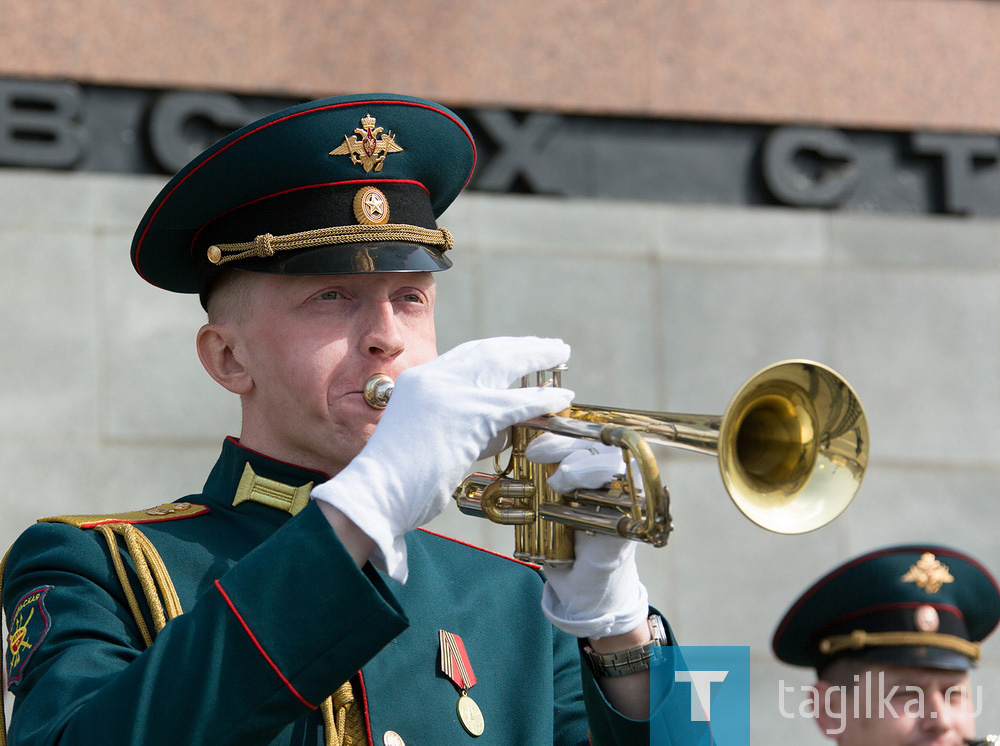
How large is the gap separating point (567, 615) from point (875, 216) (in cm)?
485

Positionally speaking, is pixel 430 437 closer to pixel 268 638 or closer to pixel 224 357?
pixel 268 638

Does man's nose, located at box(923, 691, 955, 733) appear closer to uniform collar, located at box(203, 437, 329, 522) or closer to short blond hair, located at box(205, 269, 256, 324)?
uniform collar, located at box(203, 437, 329, 522)

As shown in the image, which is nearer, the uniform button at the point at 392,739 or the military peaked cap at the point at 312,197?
the uniform button at the point at 392,739

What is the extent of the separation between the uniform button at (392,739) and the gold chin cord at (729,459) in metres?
0.42

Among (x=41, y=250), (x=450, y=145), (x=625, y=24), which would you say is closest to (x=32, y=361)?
(x=41, y=250)

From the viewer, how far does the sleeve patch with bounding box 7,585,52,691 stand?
2910 millimetres

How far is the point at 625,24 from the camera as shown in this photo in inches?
285

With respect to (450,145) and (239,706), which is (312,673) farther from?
(450,145)

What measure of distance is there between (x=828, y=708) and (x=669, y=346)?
2.92 m

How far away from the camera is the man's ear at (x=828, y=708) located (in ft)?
14.2

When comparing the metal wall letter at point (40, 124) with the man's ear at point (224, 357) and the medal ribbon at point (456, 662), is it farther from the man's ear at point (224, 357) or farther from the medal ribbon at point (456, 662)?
the medal ribbon at point (456, 662)

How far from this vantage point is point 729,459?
116 inches

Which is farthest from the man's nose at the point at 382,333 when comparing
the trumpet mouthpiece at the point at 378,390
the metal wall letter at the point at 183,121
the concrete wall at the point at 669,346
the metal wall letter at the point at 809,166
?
the metal wall letter at the point at 809,166

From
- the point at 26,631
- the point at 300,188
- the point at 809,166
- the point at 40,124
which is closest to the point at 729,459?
the point at 300,188
